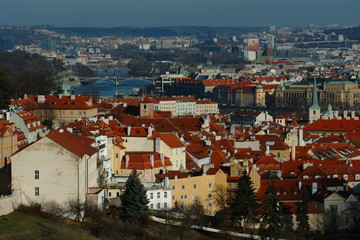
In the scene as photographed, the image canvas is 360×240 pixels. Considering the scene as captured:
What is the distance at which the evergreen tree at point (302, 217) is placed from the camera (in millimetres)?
38344

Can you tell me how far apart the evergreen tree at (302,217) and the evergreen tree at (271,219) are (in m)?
0.84

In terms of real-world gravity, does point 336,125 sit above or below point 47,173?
above

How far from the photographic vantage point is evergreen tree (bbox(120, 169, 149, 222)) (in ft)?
120

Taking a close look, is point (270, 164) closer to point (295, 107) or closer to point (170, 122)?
point (170, 122)

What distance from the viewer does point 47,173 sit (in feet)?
121

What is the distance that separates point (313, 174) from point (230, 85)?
97.0m

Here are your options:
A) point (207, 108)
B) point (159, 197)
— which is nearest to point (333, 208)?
point (159, 197)

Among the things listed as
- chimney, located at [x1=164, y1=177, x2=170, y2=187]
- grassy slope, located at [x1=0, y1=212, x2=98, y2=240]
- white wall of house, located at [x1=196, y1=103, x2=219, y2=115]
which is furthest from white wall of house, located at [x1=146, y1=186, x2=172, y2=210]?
white wall of house, located at [x1=196, y1=103, x2=219, y2=115]

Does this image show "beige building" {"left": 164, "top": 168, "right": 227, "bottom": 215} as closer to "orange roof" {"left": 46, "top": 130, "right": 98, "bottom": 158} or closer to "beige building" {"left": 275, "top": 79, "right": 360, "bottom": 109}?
"orange roof" {"left": 46, "top": 130, "right": 98, "bottom": 158}

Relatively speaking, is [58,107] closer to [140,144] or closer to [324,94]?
[140,144]

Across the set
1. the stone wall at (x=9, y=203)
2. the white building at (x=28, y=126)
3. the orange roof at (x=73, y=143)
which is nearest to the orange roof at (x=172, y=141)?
the white building at (x=28, y=126)

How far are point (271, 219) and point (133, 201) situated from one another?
4.64 meters

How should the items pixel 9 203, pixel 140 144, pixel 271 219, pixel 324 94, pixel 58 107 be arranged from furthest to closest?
pixel 324 94
pixel 58 107
pixel 140 144
pixel 271 219
pixel 9 203

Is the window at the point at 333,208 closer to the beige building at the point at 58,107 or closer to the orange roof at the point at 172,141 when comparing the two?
the orange roof at the point at 172,141
